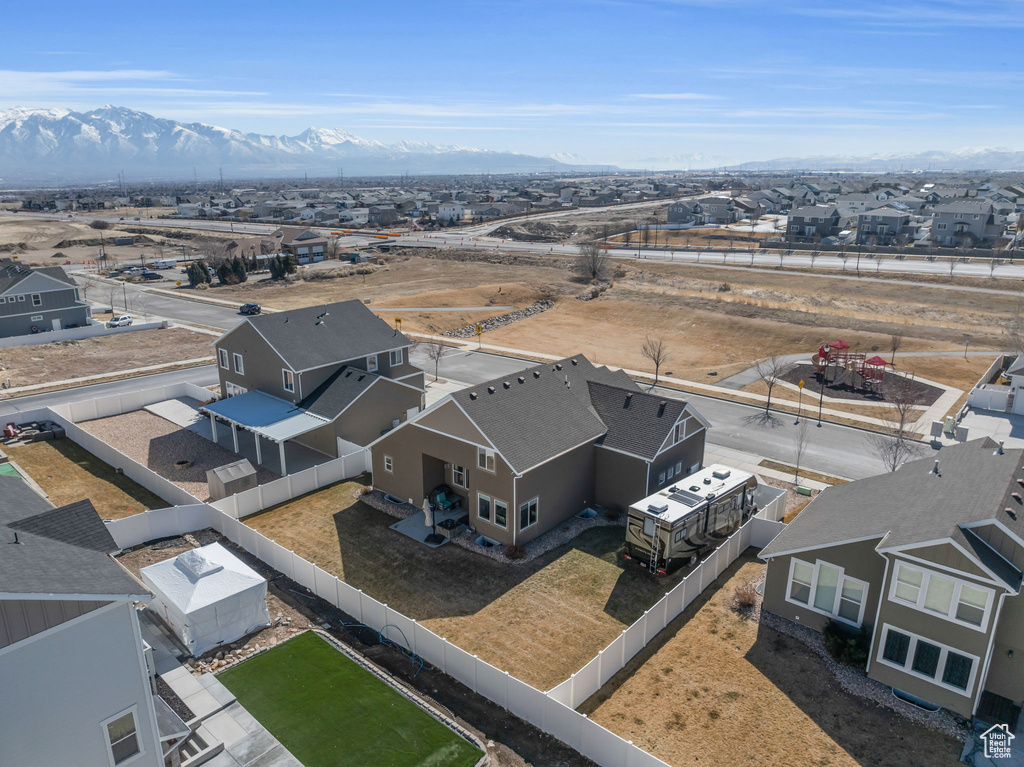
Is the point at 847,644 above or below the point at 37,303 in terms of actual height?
below

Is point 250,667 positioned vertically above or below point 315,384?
below

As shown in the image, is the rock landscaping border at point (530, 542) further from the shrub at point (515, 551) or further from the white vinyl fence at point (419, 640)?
the white vinyl fence at point (419, 640)

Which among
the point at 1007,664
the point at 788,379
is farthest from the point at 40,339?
the point at 1007,664

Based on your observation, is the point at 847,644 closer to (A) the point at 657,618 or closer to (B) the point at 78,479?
(A) the point at 657,618

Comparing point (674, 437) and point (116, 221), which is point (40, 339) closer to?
point (674, 437)

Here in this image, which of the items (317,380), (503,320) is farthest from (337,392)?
(503,320)
